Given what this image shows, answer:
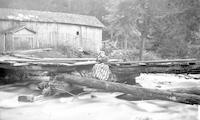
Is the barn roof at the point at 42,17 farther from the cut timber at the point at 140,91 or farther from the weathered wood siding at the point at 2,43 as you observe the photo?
the cut timber at the point at 140,91

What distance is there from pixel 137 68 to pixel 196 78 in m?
5.19

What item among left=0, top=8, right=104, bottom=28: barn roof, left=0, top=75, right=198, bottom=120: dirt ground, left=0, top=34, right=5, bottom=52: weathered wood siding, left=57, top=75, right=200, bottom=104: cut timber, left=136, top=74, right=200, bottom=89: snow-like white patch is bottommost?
left=0, top=75, right=198, bottom=120: dirt ground

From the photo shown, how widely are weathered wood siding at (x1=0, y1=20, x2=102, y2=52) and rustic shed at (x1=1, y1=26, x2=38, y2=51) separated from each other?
970 millimetres

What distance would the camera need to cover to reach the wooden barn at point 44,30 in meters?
22.5

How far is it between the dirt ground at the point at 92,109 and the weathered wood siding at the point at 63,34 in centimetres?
1653

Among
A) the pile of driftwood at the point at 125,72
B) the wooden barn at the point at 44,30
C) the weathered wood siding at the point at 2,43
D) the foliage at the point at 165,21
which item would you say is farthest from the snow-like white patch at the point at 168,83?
the weathered wood siding at the point at 2,43

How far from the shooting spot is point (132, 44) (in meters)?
33.6

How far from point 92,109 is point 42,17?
20.1m

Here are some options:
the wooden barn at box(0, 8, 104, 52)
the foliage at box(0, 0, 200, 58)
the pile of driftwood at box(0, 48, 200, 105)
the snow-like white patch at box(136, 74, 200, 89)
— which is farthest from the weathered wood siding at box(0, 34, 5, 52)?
the snow-like white patch at box(136, 74, 200, 89)

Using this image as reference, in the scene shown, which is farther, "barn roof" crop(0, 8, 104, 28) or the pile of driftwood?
"barn roof" crop(0, 8, 104, 28)

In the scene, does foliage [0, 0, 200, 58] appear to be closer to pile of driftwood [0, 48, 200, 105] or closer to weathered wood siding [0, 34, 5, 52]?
pile of driftwood [0, 48, 200, 105]

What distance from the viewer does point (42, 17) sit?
83.5ft

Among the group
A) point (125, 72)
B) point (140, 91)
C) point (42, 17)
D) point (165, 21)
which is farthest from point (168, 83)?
point (42, 17)

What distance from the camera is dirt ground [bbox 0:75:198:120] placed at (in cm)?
652
